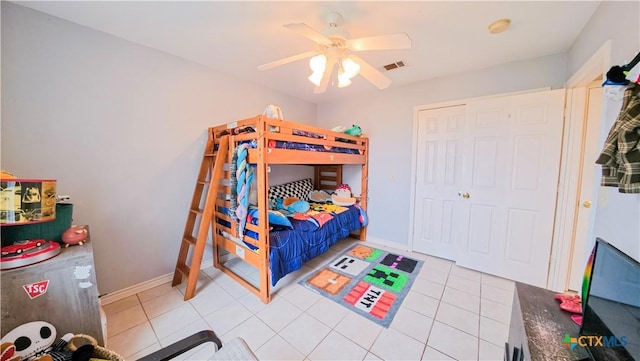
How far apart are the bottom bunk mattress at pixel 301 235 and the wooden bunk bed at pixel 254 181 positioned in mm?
77

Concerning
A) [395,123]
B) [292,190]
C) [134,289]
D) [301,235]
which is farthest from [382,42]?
[134,289]

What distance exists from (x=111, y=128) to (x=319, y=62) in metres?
1.94

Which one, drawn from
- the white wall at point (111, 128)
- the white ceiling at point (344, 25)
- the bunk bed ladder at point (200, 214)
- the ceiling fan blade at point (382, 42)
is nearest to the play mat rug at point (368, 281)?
the bunk bed ladder at point (200, 214)

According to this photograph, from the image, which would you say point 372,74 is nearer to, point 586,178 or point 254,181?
point 254,181

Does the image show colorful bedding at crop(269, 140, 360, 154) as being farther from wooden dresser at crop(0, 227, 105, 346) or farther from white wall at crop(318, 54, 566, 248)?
wooden dresser at crop(0, 227, 105, 346)

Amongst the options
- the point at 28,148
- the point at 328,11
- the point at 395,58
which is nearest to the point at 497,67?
the point at 395,58

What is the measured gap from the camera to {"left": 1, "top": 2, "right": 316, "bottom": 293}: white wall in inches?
62.1

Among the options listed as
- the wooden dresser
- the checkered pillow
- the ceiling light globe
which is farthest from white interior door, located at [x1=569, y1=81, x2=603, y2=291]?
the wooden dresser

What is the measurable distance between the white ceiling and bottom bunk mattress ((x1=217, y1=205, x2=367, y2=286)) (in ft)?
5.35

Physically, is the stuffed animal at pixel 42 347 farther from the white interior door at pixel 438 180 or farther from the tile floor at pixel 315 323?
the white interior door at pixel 438 180

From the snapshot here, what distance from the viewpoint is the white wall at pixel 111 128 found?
158 centimetres

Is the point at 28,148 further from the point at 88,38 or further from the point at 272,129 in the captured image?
the point at 272,129

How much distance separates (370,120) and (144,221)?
10.4 ft

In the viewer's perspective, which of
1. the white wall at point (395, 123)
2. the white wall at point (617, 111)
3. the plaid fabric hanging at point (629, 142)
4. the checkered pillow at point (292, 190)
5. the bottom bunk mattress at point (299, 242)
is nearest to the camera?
the plaid fabric hanging at point (629, 142)
